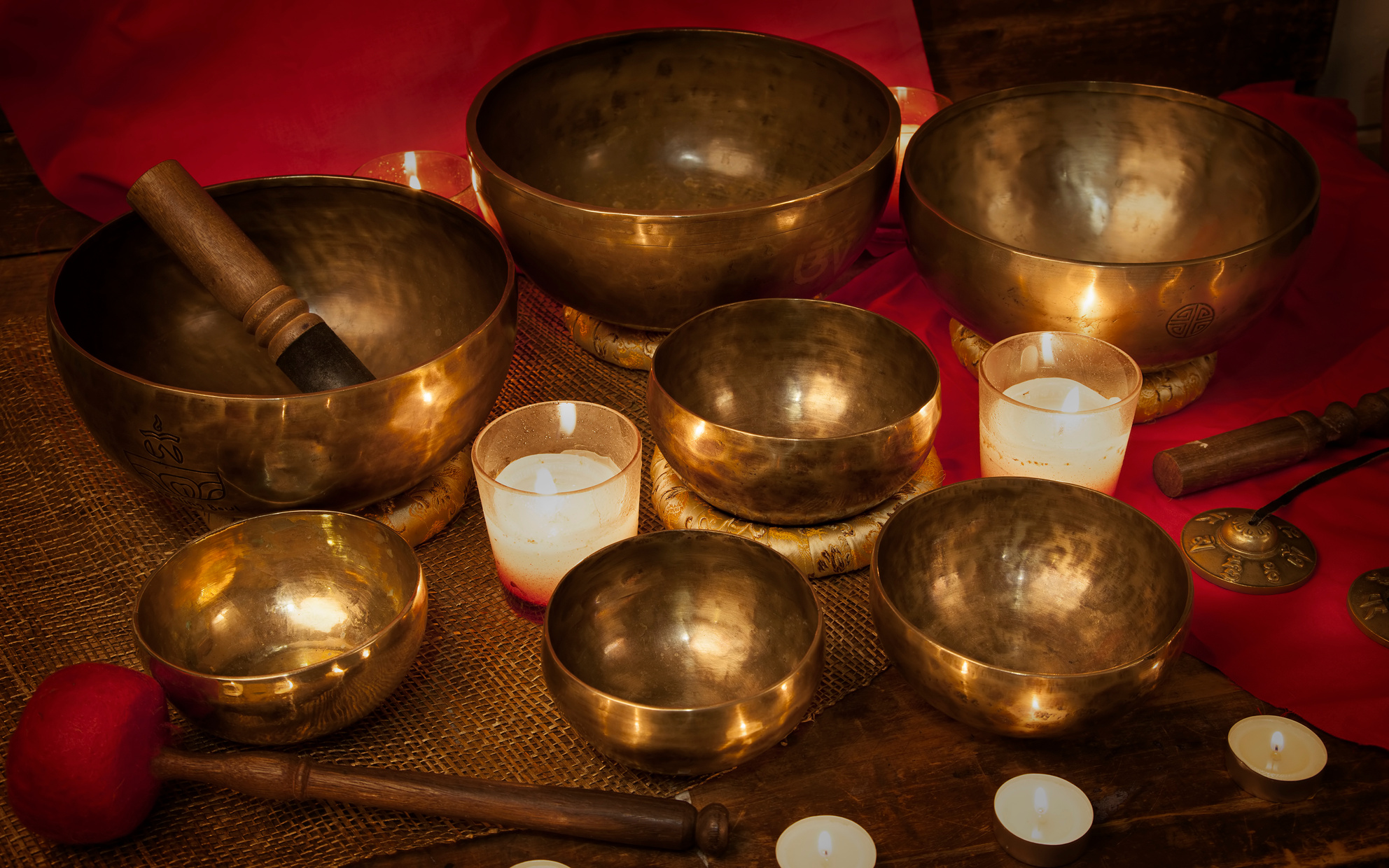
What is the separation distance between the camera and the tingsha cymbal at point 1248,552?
3.92ft

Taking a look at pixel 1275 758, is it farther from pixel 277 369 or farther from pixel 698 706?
pixel 277 369

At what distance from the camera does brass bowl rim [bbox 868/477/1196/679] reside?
3.03 feet

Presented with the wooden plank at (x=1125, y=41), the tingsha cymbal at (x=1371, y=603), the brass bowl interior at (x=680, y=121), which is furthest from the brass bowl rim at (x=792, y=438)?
the wooden plank at (x=1125, y=41)

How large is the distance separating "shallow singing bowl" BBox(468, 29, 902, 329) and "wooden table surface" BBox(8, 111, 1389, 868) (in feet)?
1.69

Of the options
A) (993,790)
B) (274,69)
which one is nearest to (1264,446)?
(993,790)

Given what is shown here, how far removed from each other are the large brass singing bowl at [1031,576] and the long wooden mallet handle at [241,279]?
0.59 m

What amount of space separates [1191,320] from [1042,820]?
2.03 feet

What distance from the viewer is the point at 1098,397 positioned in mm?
1301

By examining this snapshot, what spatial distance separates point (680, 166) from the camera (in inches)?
69.2

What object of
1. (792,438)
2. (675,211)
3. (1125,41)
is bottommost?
(1125,41)

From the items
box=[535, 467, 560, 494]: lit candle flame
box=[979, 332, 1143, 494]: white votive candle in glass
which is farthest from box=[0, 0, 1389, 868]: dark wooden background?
box=[535, 467, 560, 494]: lit candle flame

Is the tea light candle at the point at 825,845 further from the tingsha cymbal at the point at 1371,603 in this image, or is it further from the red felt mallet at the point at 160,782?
the tingsha cymbal at the point at 1371,603

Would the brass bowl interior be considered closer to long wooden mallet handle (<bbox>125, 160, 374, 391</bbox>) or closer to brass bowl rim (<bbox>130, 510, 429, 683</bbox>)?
long wooden mallet handle (<bbox>125, 160, 374, 391</bbox>)

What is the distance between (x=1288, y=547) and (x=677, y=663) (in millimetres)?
646
